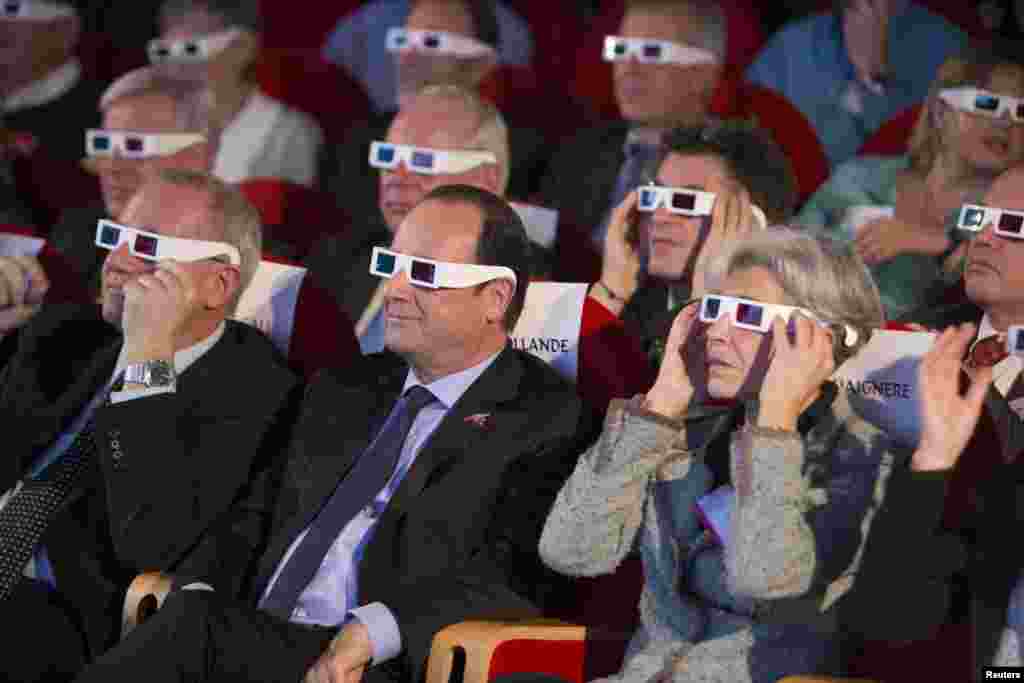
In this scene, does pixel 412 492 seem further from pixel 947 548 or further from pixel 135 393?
pixel 947 548

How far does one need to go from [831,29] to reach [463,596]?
2901 mm

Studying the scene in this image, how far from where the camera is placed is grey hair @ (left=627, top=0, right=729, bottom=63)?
5.20 meters

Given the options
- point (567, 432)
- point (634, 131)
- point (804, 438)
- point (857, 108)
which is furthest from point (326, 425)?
point (857, 108)

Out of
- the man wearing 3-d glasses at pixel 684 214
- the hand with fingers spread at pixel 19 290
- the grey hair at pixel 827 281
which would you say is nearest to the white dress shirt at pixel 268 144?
the hand with fingers spread at pixel 19 290

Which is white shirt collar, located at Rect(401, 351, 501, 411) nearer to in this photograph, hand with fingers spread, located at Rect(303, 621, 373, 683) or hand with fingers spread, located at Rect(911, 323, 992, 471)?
hand with fingers spread, located at Rect(303, 621, 373, 683)

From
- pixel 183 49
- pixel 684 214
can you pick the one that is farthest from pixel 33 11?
pixel 684 214

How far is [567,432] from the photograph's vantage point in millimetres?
3471

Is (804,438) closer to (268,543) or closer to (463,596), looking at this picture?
(463,596)

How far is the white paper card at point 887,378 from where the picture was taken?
3.17m

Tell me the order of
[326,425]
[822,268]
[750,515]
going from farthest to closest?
1. [326,425]
2. [822,268]
3. [750,515]

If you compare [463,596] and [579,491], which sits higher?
[579,491]

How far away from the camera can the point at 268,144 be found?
240 inches

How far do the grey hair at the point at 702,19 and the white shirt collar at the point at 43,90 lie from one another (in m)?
2.15

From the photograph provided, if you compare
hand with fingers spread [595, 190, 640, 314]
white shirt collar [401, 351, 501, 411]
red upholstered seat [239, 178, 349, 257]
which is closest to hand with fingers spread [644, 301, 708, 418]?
white shirt collar [401, 351, 501, 411]
